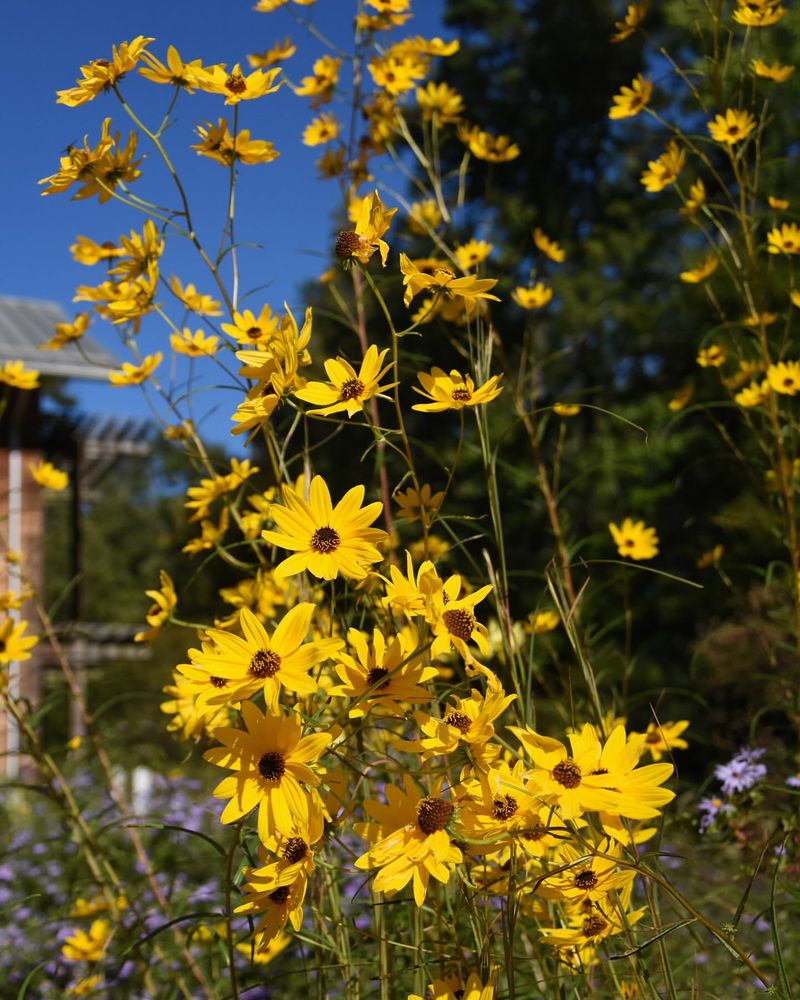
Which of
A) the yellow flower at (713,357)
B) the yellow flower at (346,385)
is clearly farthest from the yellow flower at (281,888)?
the yellow flower at (713,357)

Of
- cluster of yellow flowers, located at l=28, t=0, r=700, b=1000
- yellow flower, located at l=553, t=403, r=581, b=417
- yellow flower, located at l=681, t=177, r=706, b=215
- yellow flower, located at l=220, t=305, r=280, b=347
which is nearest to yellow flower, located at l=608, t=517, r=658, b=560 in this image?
yellow flower, located at l=553, t=403, r=581, b=417

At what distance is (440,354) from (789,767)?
33.8ft

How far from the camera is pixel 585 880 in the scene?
792 mm

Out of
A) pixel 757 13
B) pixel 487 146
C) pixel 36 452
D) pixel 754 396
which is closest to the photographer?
pixel 757 13

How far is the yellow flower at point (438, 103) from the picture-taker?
2086 mm

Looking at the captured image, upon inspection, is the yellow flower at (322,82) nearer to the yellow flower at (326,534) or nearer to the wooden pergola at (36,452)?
the yellow flower at (326,534)

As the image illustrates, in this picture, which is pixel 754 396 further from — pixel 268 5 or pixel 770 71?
pixel 268 5

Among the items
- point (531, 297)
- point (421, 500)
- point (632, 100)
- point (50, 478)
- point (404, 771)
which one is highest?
point (632, 100)

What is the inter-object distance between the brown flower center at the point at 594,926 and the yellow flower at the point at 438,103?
166cm

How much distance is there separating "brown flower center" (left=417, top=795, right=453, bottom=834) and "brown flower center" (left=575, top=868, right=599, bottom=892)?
0.44 feet

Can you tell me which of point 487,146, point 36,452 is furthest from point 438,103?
point 36,452

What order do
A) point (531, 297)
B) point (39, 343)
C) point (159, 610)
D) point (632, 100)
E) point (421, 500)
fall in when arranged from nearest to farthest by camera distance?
point (421, 500)
point (159, 610)
point (632, 100)
point (531, 297)
point (39, 343)

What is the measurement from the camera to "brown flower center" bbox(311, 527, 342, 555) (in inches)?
31.3

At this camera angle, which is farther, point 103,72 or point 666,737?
point 666,737
